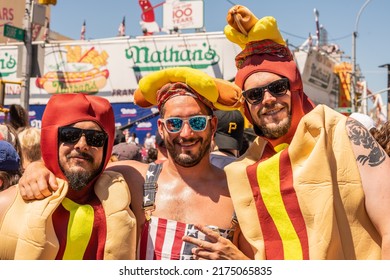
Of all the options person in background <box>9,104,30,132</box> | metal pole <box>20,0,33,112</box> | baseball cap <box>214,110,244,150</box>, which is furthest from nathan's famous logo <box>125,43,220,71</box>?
baseball cap <box>214,110,244,150</box>

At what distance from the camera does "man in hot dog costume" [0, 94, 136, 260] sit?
9.01ft

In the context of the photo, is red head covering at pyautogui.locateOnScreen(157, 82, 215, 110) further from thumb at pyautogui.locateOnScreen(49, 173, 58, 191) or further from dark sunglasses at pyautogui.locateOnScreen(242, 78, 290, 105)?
thumb at pyautogui.locateOnScreen(49, 173, 58, 191)

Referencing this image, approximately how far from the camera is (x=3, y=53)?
909 inches

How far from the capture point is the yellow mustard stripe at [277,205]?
2.74 metres

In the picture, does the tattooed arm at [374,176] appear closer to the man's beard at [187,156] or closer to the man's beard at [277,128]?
the man's beard at [277,128]

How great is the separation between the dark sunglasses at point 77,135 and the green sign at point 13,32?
8.63 meters

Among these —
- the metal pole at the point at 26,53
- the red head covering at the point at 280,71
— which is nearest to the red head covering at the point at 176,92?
the red head covering at the point at 280,71

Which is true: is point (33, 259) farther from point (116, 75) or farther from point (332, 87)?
point (332, 87)

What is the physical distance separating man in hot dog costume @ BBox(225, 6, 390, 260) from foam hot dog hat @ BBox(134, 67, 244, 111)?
3.9 inches

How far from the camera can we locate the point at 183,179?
3250mm

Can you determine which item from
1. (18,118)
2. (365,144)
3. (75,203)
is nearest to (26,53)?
(18,118)
